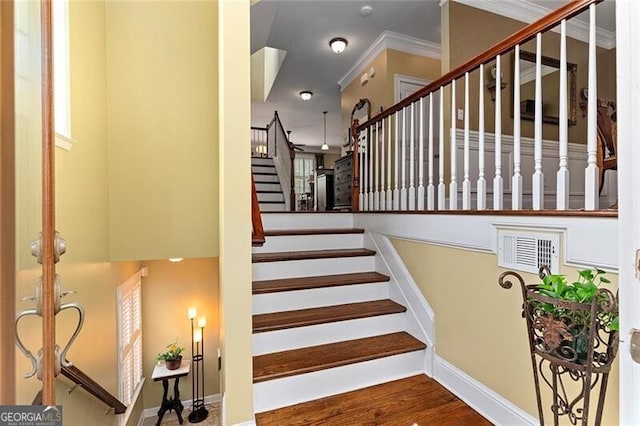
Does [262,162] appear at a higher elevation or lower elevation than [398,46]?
lower

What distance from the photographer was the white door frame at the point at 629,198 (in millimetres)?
653

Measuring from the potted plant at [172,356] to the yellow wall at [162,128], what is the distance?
226 cm

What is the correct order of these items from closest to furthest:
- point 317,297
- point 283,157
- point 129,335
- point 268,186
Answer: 1. point 317,297
2. point 129,335
3. point 283,157
4. point 268,186

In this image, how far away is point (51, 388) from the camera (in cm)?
72

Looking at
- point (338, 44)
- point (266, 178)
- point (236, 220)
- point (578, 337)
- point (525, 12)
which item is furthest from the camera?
point (266, 178)

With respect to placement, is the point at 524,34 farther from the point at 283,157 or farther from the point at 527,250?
the point at 283,157

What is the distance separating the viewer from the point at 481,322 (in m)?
1.73

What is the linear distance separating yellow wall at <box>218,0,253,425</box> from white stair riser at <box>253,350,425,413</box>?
0.15 m

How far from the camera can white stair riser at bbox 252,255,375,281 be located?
2.45 m

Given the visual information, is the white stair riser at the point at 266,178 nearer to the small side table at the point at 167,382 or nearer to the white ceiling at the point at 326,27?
the white ceiling at the point at 326,27

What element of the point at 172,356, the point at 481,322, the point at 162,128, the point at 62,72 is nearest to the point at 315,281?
the point at 481,322

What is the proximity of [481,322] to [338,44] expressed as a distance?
395cm

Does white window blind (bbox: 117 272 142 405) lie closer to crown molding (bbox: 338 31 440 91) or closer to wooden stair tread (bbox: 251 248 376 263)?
wooden stair tread (bbox: 251 248 376 263)

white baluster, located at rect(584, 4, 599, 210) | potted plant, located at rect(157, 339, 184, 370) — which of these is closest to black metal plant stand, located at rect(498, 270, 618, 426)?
white baluster, located at rect(584, 4, 599, 210)
